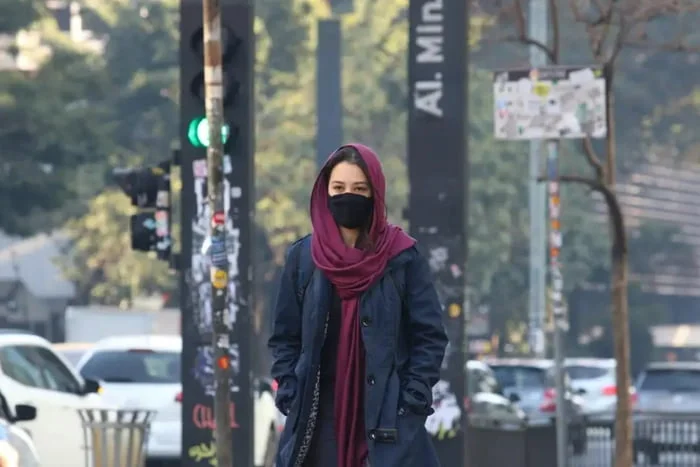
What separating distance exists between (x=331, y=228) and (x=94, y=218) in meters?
40.8

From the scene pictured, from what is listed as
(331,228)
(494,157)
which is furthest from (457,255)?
(494,157)

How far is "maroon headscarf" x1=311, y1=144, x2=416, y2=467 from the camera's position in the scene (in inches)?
239

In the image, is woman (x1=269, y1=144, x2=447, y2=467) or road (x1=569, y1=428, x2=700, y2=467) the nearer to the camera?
woman (x1=269, y1=144, x2=447, y2=467)

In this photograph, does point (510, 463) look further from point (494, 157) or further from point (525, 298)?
point (525, 298)

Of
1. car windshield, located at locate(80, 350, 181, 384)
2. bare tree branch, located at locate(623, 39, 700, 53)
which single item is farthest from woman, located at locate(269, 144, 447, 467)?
car windshield, located at locate(80, 350, 181, 384)

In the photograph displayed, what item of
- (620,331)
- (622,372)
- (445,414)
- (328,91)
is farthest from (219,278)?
(328,91)

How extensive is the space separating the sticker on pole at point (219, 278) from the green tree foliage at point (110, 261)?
33.4 m

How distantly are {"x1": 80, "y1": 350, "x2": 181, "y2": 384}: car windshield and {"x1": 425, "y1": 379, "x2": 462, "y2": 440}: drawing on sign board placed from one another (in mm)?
4600

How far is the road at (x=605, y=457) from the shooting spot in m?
18.4

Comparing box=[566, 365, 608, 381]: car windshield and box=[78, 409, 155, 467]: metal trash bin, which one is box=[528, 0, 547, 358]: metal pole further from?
box=[78, 409, 155, 467]: metal trash bin

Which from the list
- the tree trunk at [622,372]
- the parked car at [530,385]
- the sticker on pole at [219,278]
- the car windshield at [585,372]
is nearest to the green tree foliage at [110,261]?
the car windshield at [585,372]

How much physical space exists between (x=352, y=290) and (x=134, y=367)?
12.7 meters

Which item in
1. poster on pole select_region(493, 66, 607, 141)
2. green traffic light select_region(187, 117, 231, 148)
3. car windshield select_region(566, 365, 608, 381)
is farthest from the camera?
car windshield select_region(566, 365, 608, 381)

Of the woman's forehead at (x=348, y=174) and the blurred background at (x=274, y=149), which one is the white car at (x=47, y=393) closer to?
the woman's forehead at (x=348, y=174)
